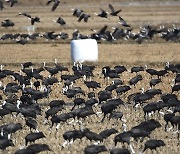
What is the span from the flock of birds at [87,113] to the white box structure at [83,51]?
5013 mm

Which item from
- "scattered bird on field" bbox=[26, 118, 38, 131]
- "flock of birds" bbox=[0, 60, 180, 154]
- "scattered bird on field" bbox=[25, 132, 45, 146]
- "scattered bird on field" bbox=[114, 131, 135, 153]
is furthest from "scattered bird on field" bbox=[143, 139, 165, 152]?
"scattered bird on field" bbox=[26, 118, 38, 131]

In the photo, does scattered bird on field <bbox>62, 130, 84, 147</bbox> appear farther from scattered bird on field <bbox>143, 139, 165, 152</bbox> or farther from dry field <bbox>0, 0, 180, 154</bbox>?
scattered bird on field <bbox>143, 139, 165, 152</bbox>

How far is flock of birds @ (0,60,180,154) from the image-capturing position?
16469 mm

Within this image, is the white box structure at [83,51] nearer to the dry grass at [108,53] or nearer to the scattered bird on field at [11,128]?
the dry grass at [108,53]

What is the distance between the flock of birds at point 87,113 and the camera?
54.0 ft

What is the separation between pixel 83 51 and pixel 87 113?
47.7 ft

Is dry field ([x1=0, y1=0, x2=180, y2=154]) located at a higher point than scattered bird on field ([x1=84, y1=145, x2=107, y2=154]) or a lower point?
higher

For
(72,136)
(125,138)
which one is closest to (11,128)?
(72,136)

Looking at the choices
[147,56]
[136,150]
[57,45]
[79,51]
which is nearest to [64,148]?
[136,150]

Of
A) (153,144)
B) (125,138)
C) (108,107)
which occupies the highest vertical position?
(108,107)

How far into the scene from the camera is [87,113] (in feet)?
62.6

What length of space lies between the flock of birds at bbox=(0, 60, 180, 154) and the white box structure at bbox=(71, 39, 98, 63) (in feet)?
16.4

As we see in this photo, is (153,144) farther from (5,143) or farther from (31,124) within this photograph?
(31,124)

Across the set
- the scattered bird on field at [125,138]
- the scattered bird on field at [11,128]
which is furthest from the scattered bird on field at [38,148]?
the scattered bird on field at [11,128]
